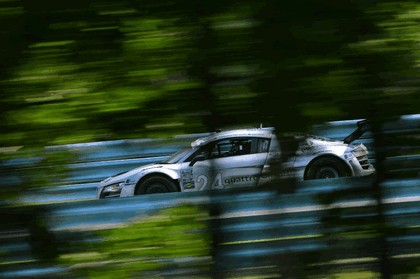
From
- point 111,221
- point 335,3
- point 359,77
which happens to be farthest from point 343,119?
point 111,221

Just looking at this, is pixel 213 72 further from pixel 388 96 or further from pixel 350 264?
pixel 350 264

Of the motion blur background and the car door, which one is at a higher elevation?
the motion blur background

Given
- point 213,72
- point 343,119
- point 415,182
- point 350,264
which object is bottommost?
point 350,264

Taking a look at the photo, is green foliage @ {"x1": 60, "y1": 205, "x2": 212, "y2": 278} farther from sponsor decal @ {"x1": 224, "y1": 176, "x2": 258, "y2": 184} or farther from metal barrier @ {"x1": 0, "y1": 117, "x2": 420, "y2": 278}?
sponsor decal @ {"x1": 224, "y1": 176, "x2": 258, "y2": 184}

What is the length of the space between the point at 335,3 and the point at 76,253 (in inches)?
59.5

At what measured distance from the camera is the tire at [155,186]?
4.05 meters

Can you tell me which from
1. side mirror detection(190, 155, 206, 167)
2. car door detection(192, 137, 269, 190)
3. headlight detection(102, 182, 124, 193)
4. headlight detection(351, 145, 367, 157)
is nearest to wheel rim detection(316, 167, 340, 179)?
headlight detection(351, 145, 367, 157)

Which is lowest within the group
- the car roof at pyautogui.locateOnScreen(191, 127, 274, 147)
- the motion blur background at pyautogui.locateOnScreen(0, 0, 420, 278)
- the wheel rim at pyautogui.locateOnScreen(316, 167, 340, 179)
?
the wheel rim at pyautogui.locateOnScreen(316, 167, 340, 179)

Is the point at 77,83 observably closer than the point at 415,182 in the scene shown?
Yes

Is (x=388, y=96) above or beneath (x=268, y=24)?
beneath

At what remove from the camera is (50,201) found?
3748mm

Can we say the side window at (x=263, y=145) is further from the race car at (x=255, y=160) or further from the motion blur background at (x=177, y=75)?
the motion blur background at (x=177, y=75)

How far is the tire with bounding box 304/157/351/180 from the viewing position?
12.5 feet

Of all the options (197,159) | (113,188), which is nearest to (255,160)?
(197,159)
